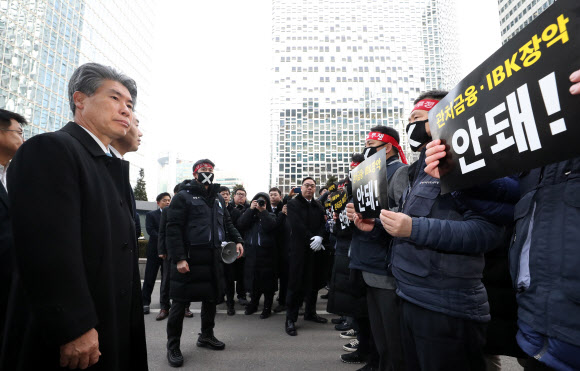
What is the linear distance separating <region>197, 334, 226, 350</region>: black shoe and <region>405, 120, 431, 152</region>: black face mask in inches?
129

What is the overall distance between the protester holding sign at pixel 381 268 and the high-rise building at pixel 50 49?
151 feet

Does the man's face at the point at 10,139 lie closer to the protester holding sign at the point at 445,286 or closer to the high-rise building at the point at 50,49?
the protester holding sign at the point at 445,286

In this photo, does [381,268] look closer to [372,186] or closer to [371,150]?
[372,186]

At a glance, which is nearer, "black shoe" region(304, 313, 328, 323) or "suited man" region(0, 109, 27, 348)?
"suited man" region(0, 109, 27, 348)

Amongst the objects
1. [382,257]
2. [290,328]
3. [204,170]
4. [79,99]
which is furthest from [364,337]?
[79,99]

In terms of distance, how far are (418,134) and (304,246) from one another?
3188 millimetres

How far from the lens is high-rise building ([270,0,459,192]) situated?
8356 centimetres

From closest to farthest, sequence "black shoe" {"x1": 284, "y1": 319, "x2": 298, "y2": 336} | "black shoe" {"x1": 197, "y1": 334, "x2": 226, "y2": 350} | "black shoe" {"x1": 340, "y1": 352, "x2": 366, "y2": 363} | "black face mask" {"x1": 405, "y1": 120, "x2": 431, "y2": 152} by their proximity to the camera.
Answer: "black face mask" {"x1": 405, "y1": 120, "x2": 431, "y2": 152} < "black shoe" {"x1": 340, "y1": 352, "x2": 366, "y2": 363} < "black shoe" {"x1": 197, "y1": 334, "x2": 226, "y2": 350} < "black shoe" {"x1": 284, "y1": 319, "x2": 298, "y2": 336}

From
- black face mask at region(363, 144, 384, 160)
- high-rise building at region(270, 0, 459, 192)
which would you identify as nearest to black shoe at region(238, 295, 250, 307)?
black face mask at region(363, 144, 384, 160)

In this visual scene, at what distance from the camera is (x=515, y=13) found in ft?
243

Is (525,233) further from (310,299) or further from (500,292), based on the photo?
(310,299)

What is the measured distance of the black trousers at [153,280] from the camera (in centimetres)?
518

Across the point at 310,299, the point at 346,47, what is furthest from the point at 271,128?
the point at 310,299

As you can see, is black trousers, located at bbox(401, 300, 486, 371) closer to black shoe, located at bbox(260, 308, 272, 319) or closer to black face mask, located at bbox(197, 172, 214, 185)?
black face mask, located at bbox(197, 172, 214, 185)
